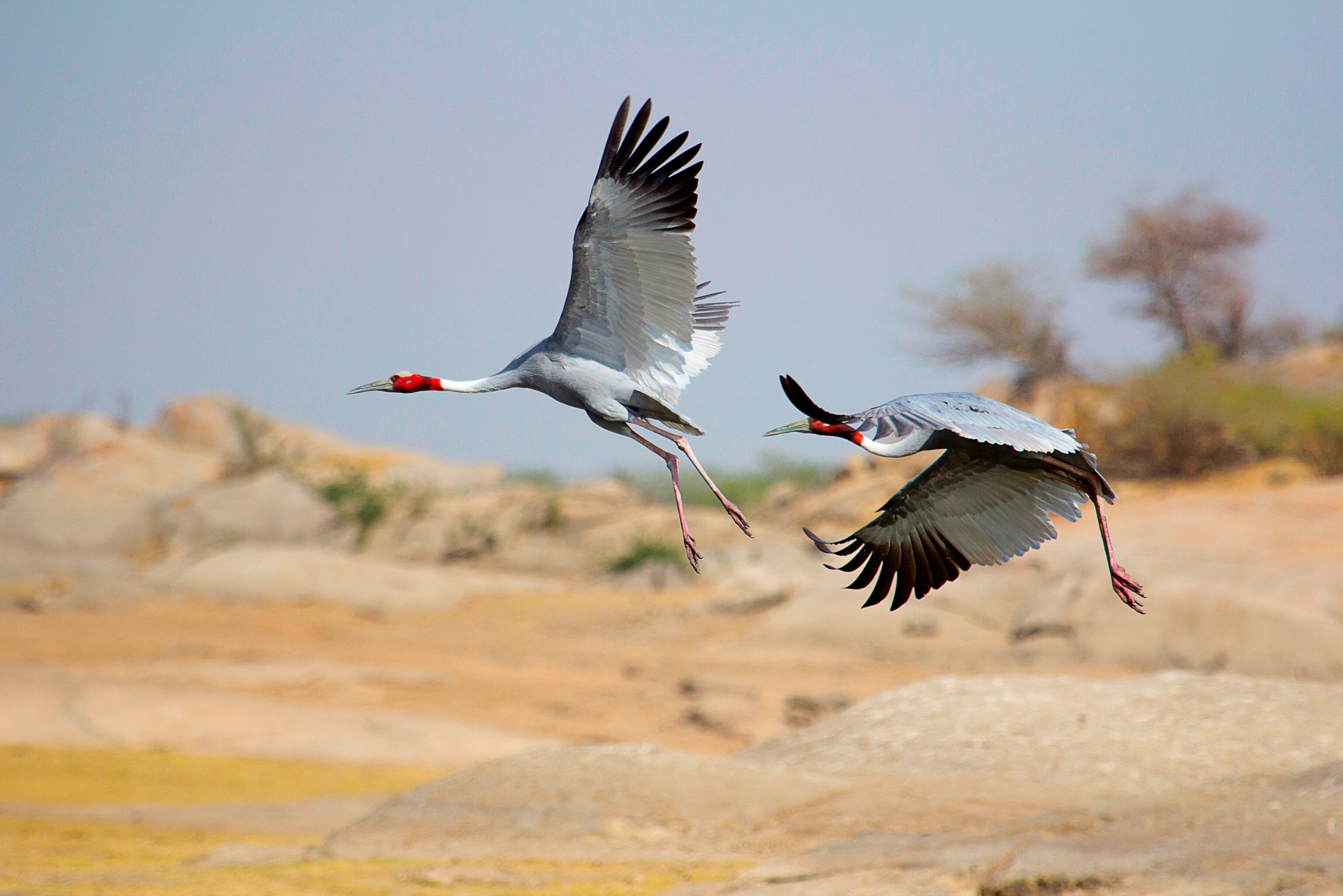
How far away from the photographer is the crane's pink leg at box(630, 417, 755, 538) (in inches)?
98.8

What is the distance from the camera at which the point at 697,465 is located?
2.63m

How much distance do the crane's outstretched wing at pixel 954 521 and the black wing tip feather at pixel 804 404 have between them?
982mm

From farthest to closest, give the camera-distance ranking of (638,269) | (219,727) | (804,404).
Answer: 1. (219,727)
2. (638,269)
3. (804,404)

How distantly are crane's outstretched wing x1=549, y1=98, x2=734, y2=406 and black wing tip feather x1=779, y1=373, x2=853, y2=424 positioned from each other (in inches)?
37.1

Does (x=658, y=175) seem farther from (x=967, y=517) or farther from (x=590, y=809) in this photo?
(x=590, y=809)

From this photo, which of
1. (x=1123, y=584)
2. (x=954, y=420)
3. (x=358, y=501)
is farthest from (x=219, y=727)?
(x=358, y=501)

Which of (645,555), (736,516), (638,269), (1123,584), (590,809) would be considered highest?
(645,555)

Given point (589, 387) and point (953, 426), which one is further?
point (589, 387)

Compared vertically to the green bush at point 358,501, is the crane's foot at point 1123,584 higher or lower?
lower

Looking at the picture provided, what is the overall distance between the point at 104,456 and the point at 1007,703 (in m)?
24.7

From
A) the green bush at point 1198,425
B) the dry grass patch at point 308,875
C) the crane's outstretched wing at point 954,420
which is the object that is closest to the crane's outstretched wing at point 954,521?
the crane's outstretched wing at point 954,420

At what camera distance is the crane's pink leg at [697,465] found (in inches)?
98.8

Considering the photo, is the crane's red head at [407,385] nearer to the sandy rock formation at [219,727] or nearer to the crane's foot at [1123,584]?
the crane's foot at [1123,584]

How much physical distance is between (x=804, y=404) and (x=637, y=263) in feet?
3.67
